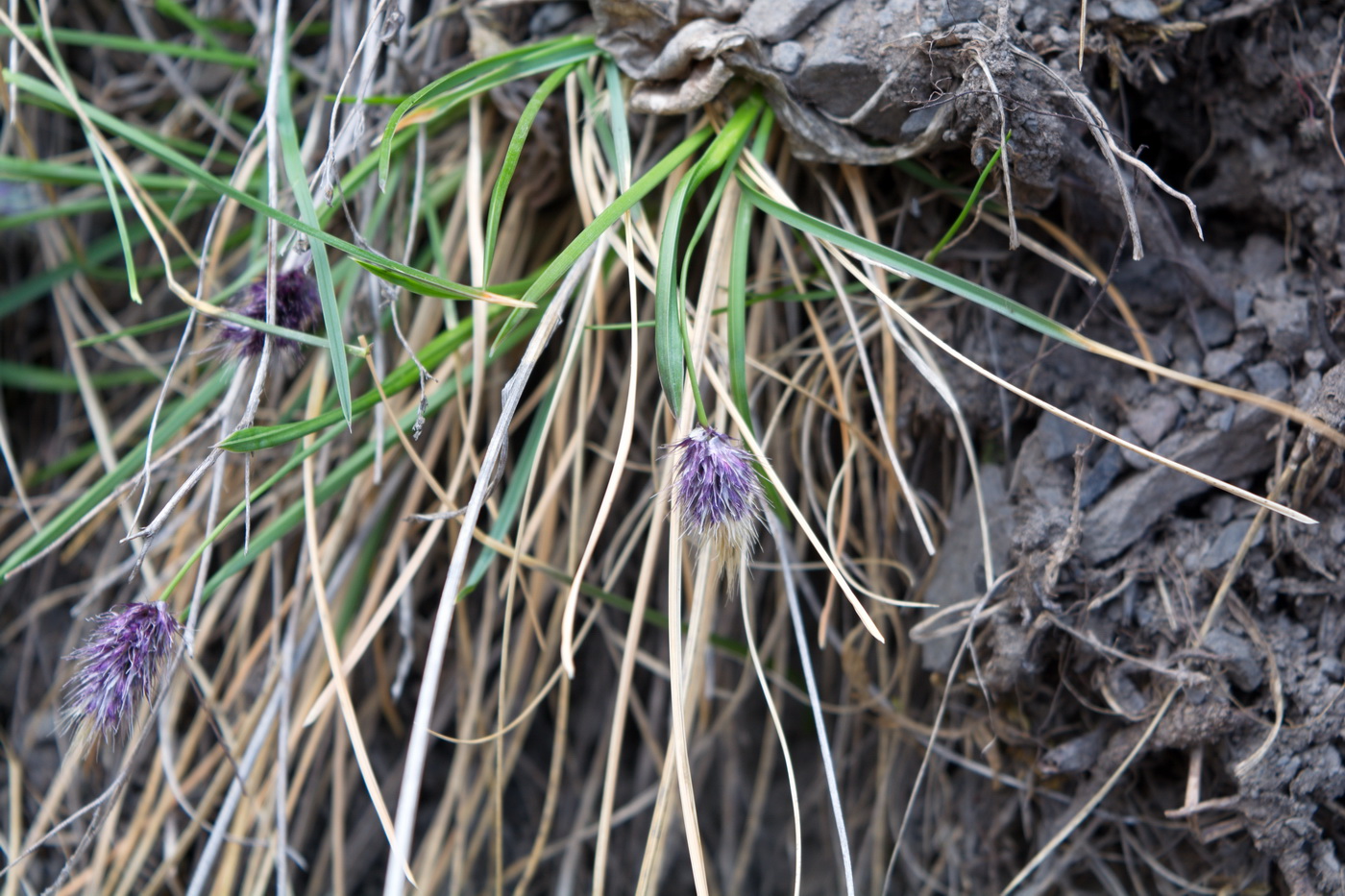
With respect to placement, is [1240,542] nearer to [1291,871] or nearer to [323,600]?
[1291,871]

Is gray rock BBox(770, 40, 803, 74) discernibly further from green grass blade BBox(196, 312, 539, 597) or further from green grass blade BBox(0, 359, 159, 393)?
green grass blade BBox(0, 359, 159, 393)

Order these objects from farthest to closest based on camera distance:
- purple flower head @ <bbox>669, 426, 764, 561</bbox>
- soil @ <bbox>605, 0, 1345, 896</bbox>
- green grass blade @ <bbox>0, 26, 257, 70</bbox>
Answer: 1. green grass blade @ <bbox>0, 26, 257, 70</bbox>
2. soil @ <bbox>605, 0, 1345, 896</bbox>
3. purple flower head @ <bbox>669, 426, 764, 561</bbox>

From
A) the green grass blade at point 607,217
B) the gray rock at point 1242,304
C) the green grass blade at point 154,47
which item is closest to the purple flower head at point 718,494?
the green grass blade at point 607,217

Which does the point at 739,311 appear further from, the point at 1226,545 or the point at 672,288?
the point at 1226,545

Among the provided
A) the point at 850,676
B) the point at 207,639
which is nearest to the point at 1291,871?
the point at 850,676

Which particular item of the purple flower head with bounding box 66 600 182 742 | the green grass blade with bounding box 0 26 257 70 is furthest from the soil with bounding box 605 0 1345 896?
the purple flower head with bounding box 66 600 182 742

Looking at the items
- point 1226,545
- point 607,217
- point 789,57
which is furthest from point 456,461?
point 1226,545
